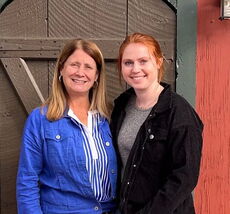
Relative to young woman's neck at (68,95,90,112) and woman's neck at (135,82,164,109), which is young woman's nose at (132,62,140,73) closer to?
woman's neck at (135,82,164,109)

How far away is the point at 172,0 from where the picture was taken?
2.42 metres

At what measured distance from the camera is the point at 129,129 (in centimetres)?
196

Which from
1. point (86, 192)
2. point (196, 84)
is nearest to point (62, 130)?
point (86, 192)

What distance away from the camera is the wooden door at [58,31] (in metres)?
2.47

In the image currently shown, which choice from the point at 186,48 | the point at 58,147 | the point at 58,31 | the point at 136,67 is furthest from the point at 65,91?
the point at 186,48

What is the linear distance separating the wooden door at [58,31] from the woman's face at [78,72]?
1.48ft

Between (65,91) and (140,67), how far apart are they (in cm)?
48

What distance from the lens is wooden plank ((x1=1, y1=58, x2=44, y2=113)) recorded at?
2.52 meters

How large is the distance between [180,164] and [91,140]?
493mm

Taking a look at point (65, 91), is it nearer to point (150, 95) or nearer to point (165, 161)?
point (150, 95)

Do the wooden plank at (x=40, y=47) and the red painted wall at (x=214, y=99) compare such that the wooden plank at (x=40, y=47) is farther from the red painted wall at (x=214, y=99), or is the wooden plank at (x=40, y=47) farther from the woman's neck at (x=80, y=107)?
the woman's neck at (x=80, y=107)

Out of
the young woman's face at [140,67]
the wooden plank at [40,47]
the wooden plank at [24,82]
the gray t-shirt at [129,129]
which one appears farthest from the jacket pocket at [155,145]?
the wooden plank at [24,82]

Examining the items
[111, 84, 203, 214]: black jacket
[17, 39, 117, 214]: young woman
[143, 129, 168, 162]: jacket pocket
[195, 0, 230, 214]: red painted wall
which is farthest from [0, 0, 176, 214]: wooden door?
[143, 129, 168, 162]: jacket pocket

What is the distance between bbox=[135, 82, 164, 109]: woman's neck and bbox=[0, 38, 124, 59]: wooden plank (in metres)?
0.62
